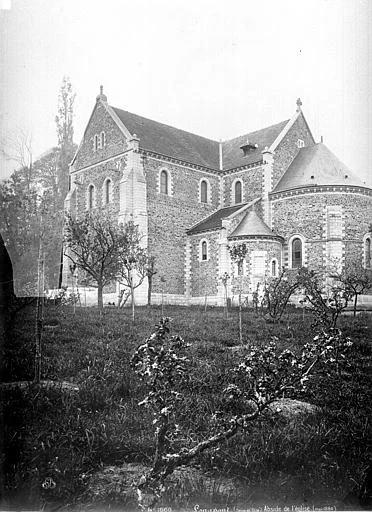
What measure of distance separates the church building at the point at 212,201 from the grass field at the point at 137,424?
88.3 inches

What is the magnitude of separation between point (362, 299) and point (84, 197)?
510cm

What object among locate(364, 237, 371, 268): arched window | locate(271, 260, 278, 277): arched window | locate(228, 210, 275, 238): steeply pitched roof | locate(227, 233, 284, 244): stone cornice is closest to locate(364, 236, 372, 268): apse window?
locate(364, 237, 371, 268): arched window

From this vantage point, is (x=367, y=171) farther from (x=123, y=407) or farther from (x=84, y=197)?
(x=84, y=197)

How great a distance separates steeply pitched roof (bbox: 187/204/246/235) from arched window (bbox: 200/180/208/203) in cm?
Answer: 45

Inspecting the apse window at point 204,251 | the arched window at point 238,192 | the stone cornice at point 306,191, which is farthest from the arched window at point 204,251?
the stone cornice at point 306,191

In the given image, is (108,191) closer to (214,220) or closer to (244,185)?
(214,220)

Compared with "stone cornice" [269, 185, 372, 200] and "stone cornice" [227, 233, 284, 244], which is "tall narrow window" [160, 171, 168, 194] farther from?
"stone cornice" [269, 185, 372, 200]

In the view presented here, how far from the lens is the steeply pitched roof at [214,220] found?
11.6 metres

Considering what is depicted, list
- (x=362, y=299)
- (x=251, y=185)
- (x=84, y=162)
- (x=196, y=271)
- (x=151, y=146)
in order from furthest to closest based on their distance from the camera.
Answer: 1. (x=251, y=185)
2. (x=151, y=146)
3. (x=196, y=271)
4. (x=84, y=162)
5. (x=362, y=299)

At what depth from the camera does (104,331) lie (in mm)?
5043

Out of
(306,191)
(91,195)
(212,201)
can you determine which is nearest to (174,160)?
(212,201)

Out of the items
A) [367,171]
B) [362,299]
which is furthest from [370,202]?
[362,299]

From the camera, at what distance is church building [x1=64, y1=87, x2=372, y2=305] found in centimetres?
812

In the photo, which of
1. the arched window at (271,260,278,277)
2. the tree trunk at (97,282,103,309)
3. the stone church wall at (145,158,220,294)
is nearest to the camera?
the tree trunk at (97,282,103,309)
